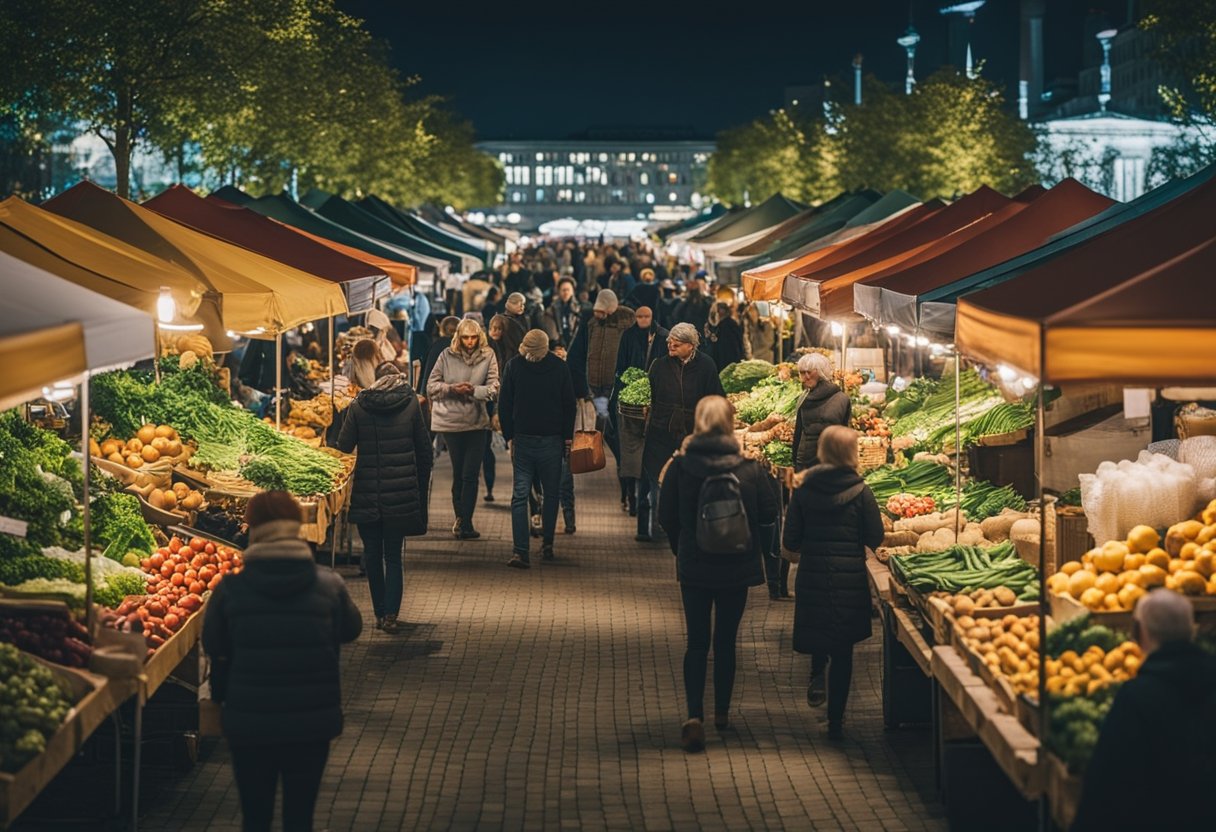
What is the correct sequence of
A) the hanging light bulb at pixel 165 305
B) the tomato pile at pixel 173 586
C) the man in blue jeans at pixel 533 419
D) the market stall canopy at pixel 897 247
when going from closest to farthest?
the tomato pile at pixel 173 586 < the hanging light bulb at pixel 165 305 < the man in blue jeans at pixel 533 419 < the market stall canopy at pixel 897 247

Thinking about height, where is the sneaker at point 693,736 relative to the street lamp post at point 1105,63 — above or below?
below

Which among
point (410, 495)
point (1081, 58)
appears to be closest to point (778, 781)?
point (410, 495)

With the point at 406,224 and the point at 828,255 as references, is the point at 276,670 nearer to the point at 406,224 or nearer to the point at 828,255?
the point at 828,255

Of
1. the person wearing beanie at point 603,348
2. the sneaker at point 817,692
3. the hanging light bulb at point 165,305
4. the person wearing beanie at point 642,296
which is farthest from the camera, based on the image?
the person wearing beanie at point 642,296

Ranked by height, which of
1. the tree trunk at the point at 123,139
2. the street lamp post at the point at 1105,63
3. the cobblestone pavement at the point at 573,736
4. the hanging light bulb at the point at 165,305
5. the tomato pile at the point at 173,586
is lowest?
the cobblestone pavement at the point at 573,736

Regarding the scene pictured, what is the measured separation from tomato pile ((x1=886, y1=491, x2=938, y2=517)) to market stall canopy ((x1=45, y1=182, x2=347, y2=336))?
442 centimetres

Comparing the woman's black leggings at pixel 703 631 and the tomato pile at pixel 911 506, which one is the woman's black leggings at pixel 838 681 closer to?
the woman's black leggings at pixel 703 631

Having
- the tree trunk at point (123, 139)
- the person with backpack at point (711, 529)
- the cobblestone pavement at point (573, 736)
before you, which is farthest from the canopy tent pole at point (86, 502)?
the tree trunk at point (123, 139)

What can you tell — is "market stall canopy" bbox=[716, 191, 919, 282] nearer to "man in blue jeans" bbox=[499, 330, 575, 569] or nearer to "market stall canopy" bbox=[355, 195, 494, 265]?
"market stall canopy" bbox=[355, 195, 494, 265]

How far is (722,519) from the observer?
8164 millimetres

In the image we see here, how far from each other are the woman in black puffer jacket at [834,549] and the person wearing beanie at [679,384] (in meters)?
4.36

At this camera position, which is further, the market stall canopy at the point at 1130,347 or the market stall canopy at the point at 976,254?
the market stall canopy at the point at 976,254

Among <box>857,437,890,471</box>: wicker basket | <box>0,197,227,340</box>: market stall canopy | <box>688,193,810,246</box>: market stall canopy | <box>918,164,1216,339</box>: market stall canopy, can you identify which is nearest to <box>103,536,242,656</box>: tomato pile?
<box>0,197,227,340</box>: market stall canopy

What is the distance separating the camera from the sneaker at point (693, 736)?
837cm
